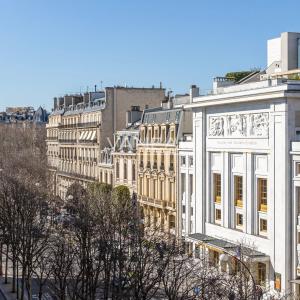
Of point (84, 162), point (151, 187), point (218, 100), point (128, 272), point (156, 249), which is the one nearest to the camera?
point (128, 272)

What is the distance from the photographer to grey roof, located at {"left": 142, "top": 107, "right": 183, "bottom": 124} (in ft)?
217

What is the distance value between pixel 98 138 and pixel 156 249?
48059 mm

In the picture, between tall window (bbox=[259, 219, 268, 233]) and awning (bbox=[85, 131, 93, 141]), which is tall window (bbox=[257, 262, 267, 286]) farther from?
awning (bbox=[85, 131, 93, 141])

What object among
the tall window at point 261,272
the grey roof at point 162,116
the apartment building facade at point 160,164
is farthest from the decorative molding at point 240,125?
the tall window at point 261,272

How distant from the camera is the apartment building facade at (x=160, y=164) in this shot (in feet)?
213

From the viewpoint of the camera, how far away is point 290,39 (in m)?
61.8

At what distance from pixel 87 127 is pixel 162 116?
27.0 metres

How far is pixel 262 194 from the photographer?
50750 mm

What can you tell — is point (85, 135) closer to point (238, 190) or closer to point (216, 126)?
point (216, 126)

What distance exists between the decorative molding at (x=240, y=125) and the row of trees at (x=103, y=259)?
9574 millimetres

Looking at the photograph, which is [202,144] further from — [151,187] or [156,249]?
[156,249]

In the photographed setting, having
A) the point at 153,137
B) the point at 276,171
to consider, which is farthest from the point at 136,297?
the point at 153,137

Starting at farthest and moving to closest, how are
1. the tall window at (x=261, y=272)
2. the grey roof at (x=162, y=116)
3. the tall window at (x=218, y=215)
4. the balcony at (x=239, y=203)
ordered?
1. the grey roof at (x=162, y=116)
2. the tall window at (x=218, y=215)
3. the balcony at (x=239, y=203)
4. the tall window at (x=261, y=272)

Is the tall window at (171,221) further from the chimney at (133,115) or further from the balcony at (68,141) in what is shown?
the balcony at (68,141)
